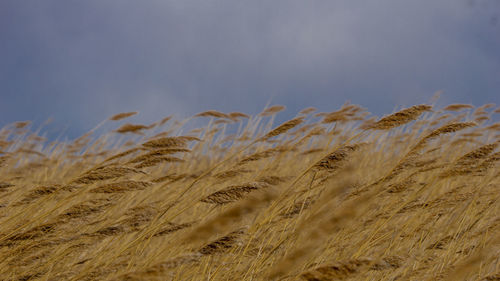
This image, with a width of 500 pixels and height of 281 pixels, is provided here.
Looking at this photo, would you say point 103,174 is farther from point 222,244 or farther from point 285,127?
point 285,127

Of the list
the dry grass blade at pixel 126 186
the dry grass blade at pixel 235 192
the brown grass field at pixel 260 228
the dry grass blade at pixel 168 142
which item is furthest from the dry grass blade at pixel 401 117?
the dry grass blade at pixel 126 186

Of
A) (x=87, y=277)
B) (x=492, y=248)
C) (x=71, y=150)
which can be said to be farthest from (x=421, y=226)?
(x=71, y=150)

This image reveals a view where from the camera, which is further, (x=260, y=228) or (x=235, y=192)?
(x=260, y=228)

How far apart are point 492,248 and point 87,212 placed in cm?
→ 154

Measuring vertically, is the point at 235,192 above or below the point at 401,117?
below

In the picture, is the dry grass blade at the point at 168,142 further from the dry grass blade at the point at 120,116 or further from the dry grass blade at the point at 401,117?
the dry grass blade at the point at 120,116

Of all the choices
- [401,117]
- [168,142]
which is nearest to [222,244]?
[168,142]

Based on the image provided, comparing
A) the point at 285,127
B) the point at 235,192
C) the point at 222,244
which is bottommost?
the point at 222,244

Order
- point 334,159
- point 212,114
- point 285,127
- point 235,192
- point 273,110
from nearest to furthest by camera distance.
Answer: point 235,192 → point 334,159 → point 285,127 → point 212,114 → point 273,110

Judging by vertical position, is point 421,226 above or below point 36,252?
below

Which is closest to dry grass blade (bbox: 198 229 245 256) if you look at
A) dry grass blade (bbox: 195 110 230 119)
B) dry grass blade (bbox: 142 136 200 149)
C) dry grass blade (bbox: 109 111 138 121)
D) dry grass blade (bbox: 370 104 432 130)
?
dry grass blade (bbox: 142 136 200 149)

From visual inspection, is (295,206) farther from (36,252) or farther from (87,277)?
(36,252)

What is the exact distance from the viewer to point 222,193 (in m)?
1.43

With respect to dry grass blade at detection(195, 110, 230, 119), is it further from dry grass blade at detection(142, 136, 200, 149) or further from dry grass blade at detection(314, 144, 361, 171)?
dry grass blade at detection(314, 144, 361, 171)
